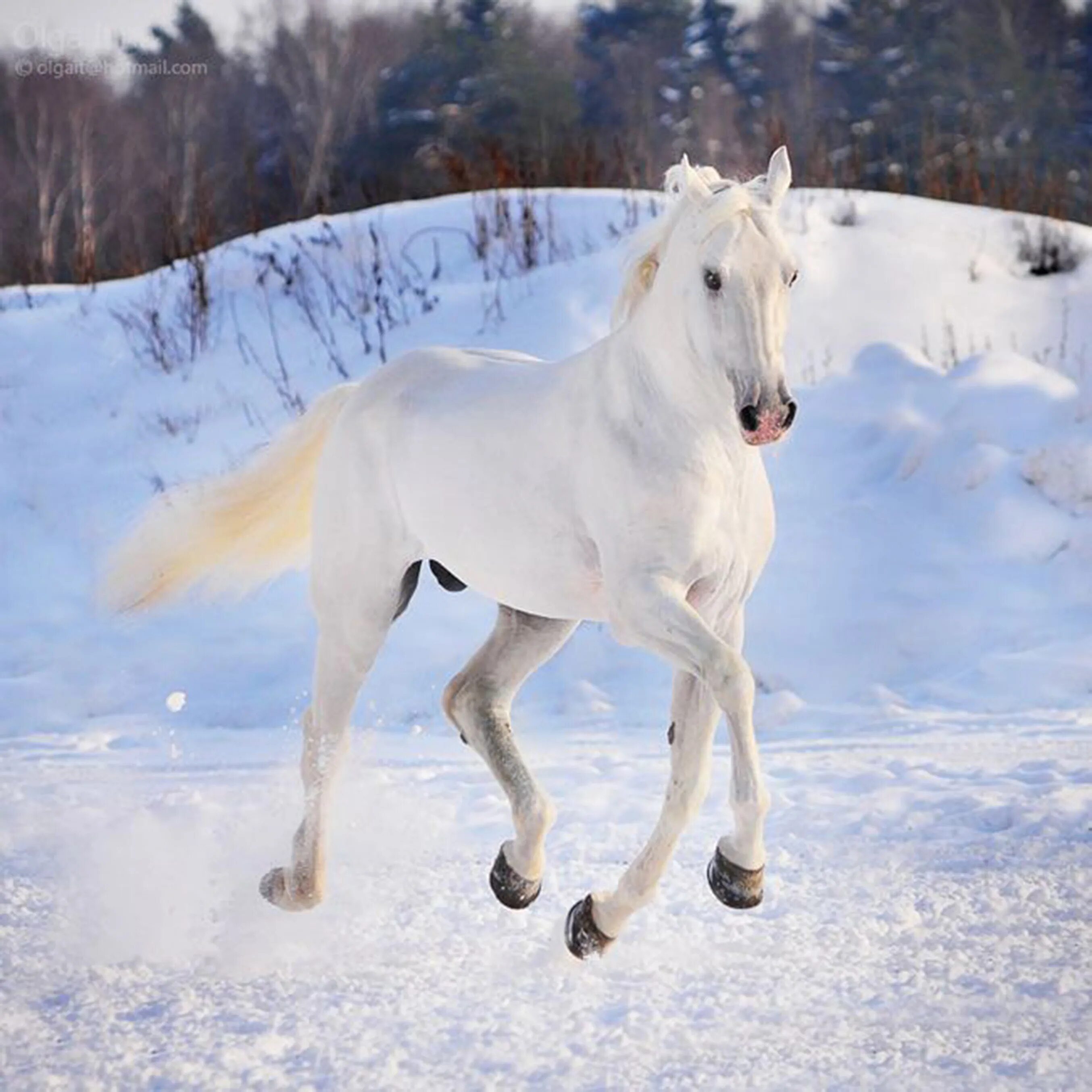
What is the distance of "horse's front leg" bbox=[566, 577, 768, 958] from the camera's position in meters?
3.53

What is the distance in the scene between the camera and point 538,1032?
3605 millimetres

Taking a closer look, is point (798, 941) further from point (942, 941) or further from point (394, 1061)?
point (394, 1061)

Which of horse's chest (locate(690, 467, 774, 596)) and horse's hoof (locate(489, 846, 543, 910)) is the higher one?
horse's chest (locate(690, 467, 774, 596))

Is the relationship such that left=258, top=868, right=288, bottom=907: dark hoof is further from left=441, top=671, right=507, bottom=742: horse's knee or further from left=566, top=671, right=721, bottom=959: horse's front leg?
left=566, top=671, right=721, bottom=959: horse's front leg

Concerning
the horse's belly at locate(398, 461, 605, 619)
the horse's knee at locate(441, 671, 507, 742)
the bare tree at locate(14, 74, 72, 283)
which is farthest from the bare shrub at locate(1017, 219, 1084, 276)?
the bare tree at locate(14, 74, 72, 283)

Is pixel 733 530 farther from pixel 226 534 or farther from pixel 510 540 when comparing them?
pixel 226 534

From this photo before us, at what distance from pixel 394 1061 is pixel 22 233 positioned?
21191 millimetres

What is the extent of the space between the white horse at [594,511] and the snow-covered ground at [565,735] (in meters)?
0.35

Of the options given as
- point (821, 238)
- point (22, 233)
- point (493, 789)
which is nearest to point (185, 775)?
point (493, 789)

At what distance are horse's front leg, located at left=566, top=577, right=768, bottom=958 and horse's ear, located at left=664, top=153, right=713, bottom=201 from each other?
2.46ft

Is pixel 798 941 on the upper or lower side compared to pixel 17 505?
upper

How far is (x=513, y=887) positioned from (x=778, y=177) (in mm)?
1643

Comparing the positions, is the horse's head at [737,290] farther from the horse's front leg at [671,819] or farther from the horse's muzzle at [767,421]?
the horse's front leg at [671,819]

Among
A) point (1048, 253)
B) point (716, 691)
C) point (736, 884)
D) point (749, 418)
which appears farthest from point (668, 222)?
point (1048, 253)
